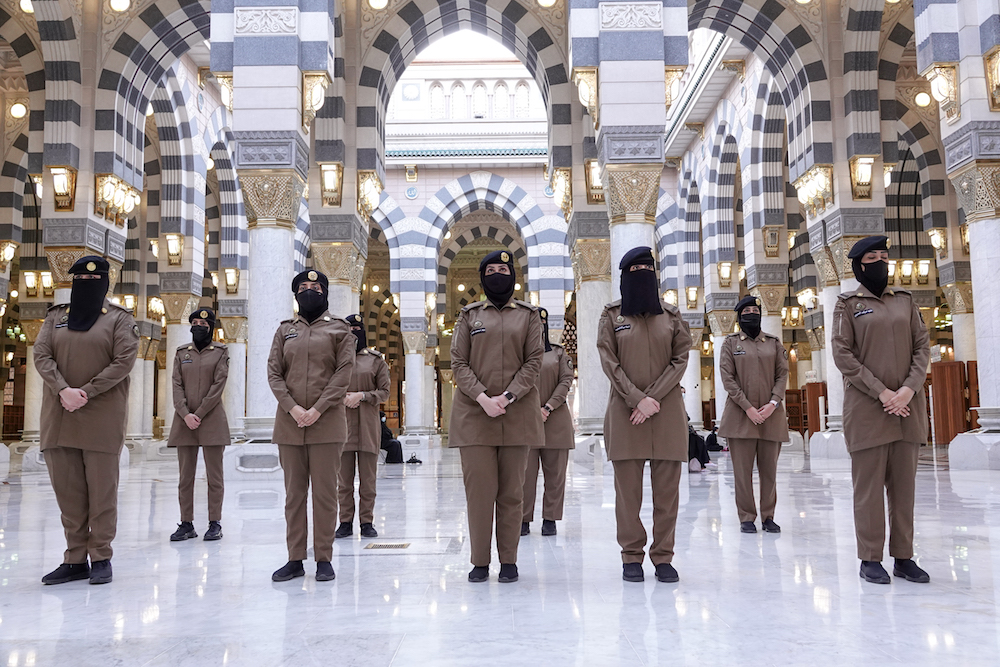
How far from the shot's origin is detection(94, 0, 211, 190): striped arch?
1356cm

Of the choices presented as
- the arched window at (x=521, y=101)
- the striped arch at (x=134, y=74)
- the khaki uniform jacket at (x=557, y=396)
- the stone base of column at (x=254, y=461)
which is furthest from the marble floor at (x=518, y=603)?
the arched window at (x=521, y=101)

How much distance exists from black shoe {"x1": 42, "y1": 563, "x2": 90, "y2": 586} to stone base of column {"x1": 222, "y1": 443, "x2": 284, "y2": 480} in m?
6.55

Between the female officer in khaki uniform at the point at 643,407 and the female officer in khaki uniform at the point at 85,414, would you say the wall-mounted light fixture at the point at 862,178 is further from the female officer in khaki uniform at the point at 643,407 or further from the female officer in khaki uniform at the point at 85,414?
the female officer in khaki uniform at the point at 85,414

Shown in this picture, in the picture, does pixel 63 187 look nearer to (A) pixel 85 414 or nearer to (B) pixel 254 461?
(B) pixel 254 461

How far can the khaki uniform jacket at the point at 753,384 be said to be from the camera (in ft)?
19.3

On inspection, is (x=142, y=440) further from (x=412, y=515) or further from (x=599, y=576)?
(x=599, y=576)

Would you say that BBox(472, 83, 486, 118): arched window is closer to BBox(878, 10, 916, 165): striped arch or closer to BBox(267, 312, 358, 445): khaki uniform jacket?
BBox(878, 10, 916, 165): striped arch

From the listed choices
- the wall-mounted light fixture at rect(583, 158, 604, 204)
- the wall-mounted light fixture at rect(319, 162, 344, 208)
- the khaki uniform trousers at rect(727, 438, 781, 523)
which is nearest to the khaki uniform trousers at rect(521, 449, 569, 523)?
the khaki uniform trousers at rect(727, 438, 781, 523)

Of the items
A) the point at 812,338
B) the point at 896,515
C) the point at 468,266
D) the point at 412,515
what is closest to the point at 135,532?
the point at 412,515

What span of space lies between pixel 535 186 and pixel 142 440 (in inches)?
491

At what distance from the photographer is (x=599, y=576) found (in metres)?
4.12

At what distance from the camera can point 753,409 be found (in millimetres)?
5809

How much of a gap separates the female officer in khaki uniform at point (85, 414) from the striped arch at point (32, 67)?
35.9 feet

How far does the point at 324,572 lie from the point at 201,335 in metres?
2.43
